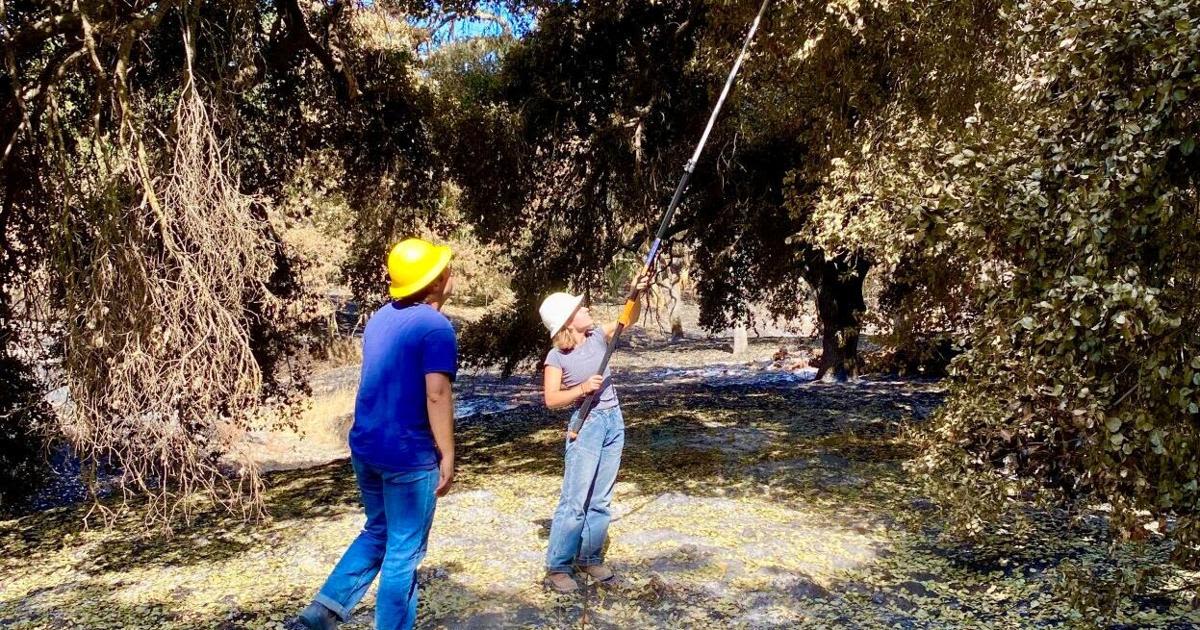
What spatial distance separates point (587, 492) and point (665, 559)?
40.5 inches

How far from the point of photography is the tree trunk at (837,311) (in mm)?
13820

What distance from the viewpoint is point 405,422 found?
3.69 meters

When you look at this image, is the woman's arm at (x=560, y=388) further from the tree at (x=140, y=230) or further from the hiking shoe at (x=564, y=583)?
A: the tree at (x=140, y=230)

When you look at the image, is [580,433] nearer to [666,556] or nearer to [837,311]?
[666,556]

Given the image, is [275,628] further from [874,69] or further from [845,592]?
[874,69]

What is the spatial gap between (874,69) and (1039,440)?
3132 millimetres

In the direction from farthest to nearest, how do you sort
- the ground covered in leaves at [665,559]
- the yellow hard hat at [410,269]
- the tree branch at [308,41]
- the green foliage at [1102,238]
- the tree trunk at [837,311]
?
the tree trunk at [837,311], the tree branch at [308,41], the ground covered in leaves at [665,559], the yellow hard hat at [410,269], the green foliage at [1102,238]

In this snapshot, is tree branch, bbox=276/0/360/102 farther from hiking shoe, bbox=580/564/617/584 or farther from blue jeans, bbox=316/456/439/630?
blue jeans, bbox=316/456/439/630

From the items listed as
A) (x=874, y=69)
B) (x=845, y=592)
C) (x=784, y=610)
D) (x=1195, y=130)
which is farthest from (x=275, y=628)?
(x=874, y=69)

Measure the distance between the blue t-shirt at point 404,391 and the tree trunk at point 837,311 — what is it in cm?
996

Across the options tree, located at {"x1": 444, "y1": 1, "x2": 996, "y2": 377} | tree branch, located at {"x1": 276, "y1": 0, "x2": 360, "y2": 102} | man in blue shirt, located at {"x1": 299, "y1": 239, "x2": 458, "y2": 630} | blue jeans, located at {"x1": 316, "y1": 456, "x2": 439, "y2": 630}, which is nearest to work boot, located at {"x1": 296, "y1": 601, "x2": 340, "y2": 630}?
blue jeans, located at {"x1": 316, "y1": 456, "x2": 439, "y2": 630}

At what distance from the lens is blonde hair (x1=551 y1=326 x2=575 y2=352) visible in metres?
4.77

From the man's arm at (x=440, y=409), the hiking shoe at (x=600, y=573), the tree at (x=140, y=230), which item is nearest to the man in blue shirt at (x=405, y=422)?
the man's arm at (x=440, y=409)

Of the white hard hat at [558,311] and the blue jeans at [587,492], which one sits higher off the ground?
the white hard hat at [558,311]
